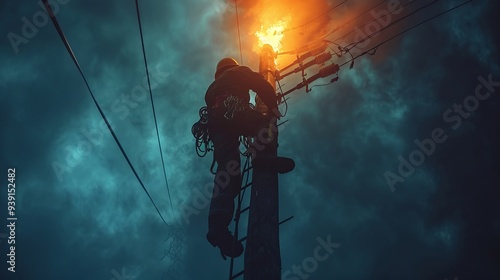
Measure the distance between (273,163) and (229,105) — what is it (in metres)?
1.49

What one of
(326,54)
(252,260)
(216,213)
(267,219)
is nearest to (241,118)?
(216,213)

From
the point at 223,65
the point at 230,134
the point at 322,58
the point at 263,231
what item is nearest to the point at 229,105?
the point at 230,134

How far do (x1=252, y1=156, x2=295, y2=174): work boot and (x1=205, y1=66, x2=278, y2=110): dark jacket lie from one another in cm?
133

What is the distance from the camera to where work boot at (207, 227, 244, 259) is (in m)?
3.94

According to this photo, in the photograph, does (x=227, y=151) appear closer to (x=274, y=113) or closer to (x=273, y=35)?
(x=274, y=113)

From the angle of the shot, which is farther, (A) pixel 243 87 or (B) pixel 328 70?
(B) pixel 328 70

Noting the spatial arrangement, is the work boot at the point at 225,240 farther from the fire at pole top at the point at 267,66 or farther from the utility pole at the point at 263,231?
the fire at pole top at the point at 267,66

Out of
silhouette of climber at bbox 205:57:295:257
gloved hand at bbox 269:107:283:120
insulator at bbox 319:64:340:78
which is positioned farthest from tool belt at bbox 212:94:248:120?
insulator at bbox 319:64:340:78

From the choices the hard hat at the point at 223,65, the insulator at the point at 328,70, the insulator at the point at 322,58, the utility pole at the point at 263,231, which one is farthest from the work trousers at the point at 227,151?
the insulator at the point at 322,58

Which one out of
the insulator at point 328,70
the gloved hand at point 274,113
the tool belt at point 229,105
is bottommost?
the gloved hand at point 274,113

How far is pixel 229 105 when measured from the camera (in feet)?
16.4

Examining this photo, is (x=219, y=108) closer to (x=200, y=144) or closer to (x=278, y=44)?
(x=200, y=144)

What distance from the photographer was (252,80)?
5.22 meters

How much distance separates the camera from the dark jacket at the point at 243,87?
202 inches
